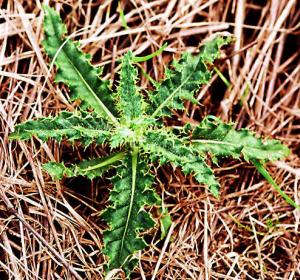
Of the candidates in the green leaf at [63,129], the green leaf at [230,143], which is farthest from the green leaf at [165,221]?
the green leaf at [63,129]

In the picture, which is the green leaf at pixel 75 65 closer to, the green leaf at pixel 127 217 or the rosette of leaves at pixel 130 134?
the rosette of leaves at pixel 130 134

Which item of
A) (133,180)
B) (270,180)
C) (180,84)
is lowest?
(270,180)

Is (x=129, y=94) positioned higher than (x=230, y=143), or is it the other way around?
(x=129, y=94)

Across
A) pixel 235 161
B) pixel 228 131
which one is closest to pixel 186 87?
pixel 228 131

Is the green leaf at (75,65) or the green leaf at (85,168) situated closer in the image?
the green leaf at (85,168)

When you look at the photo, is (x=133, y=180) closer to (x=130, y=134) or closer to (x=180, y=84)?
(x=130, y=134)

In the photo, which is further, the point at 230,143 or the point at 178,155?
the point at 230,143

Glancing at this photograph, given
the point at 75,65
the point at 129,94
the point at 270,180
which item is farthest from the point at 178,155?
the point at 75,65
